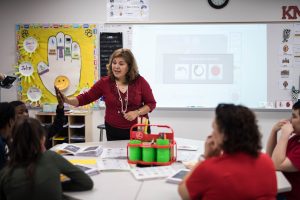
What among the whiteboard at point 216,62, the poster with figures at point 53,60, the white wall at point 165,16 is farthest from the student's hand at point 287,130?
the poster with figures at point 53,60

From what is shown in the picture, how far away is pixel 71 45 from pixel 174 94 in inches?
59.3

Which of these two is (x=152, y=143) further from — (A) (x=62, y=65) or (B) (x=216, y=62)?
(A) (x=62, y=65)

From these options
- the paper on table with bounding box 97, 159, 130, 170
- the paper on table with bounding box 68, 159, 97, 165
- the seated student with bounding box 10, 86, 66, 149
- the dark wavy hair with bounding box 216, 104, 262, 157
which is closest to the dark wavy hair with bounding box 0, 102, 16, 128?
the seated student with bounding box 10, 86, 66, 149

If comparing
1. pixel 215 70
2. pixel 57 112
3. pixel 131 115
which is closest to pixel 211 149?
pixel 131 115

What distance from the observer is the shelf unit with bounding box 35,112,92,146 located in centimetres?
434

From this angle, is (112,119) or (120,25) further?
(120,25)

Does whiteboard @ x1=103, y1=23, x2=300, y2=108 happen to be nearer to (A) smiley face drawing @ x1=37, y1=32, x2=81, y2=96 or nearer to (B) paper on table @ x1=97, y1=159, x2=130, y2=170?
(A) smiley face drawing @ x1=37, y1=32, x2=81, y2=96

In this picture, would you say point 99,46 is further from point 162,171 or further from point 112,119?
point 162,171

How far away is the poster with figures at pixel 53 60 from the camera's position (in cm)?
443

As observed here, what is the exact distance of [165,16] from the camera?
170 inches

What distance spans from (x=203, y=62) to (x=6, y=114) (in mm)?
2792

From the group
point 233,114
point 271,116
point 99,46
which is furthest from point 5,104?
point 271,116

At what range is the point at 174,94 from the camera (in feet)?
14.4

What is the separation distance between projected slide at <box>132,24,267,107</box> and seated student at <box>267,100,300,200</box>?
7.05 ft
